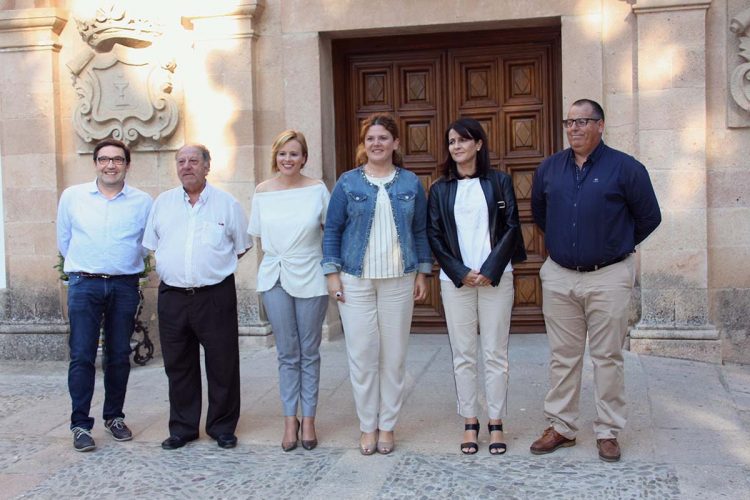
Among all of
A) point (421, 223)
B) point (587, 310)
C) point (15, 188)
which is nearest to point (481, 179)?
point (421, 223)

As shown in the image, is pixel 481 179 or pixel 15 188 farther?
pixel 15 188

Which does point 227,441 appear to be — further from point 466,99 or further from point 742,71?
point 742,71

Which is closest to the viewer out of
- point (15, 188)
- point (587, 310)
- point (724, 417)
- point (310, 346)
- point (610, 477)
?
point (610, 477)

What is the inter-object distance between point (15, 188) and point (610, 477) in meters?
6.29

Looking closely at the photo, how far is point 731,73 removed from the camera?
6.81 meters

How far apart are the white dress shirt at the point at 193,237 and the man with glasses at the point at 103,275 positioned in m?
0.21

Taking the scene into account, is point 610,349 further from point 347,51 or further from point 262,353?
point 347,51

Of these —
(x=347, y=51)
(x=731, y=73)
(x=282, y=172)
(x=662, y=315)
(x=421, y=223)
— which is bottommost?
(x=662, y=315)

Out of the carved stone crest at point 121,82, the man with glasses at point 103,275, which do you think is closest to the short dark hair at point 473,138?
the man with glasses at point 103,275

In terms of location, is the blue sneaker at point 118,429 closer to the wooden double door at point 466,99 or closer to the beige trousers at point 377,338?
the beige trousers at point 377,338

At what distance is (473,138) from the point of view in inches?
183

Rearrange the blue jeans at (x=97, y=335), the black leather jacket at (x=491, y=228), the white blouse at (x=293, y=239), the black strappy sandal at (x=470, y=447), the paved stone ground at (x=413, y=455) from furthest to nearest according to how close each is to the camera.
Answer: the blue jeans at (x=97, y=335) → the white blouse at (x=293, y=239) → the black strappy sandal at (x=470, y=447) → the black leather jacket at (x=491, y=228) → the paved stone ground at (x=413, y=455)

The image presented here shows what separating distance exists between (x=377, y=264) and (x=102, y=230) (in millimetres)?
1764

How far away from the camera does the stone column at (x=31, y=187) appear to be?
8.00 m
